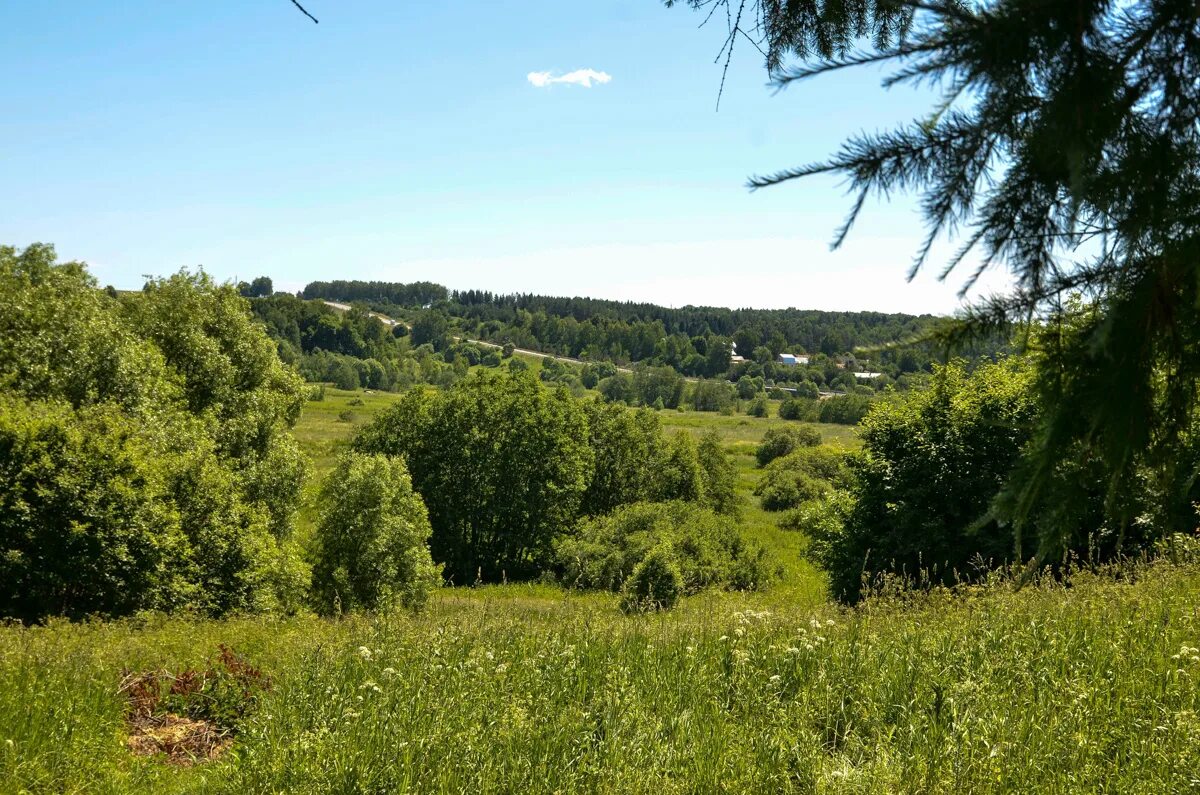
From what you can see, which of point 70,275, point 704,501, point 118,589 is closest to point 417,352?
point 704,501

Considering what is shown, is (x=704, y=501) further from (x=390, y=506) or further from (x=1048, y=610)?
(x=1048, y=610)

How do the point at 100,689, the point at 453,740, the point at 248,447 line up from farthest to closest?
the point at 248,447
the point at 100,689
the point at 453,740

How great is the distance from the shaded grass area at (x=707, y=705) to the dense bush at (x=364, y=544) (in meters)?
20.6

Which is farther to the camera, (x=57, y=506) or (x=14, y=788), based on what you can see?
→ (x=57, y=506)

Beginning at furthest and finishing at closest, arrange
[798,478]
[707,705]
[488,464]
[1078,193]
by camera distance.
Answer: [798,478] < [488,464] < [707,705] < [1078,193]

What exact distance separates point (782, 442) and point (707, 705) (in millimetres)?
79995

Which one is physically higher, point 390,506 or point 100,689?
point 100,689

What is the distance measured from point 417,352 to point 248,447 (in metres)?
160

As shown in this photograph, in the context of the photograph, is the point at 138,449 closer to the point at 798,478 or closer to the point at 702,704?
the point at 702,704

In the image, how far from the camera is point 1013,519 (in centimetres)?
231

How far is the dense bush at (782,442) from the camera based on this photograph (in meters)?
82.2

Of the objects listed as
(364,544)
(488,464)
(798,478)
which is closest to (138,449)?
(364,544)

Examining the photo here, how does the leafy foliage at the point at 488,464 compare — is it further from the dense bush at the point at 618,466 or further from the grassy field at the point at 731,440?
the dense bush at the point at 618,466

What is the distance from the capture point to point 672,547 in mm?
33938
